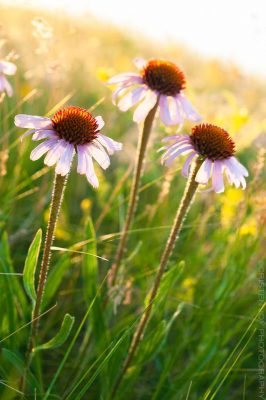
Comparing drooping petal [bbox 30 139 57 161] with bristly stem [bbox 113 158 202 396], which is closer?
drooping petal [bbox 30 139 57 161]

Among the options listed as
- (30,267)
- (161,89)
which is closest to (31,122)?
(30,267)

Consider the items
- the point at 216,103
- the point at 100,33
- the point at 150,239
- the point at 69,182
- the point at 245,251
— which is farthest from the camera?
the point at 100,33

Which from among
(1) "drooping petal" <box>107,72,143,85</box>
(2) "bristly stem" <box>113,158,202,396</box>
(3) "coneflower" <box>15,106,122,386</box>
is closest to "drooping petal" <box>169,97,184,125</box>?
(1) "drooping petal" <box>107,72,143,85</box>

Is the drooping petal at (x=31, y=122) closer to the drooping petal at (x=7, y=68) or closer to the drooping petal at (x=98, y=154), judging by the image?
the drooping petal at (x=98, y=154)

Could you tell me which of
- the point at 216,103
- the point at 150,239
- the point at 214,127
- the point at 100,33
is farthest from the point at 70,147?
the point at 100,33

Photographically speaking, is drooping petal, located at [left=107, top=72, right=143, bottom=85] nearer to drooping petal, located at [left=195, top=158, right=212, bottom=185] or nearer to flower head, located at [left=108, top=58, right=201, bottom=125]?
flower head, located at [left=108, top=58, right=201, bottom=125]

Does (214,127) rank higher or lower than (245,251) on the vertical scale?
higher

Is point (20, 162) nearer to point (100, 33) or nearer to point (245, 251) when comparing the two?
point (245, 251)

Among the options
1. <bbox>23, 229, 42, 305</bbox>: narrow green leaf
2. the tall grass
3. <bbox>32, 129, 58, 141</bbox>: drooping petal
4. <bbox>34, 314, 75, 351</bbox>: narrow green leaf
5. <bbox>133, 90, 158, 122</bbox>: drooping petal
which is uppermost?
<bbox>133, 90, 158, 122</bbox>: drooping petal

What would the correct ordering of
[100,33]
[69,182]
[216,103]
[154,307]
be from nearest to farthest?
[154,307], [69,182], [216,103], [100,33]
